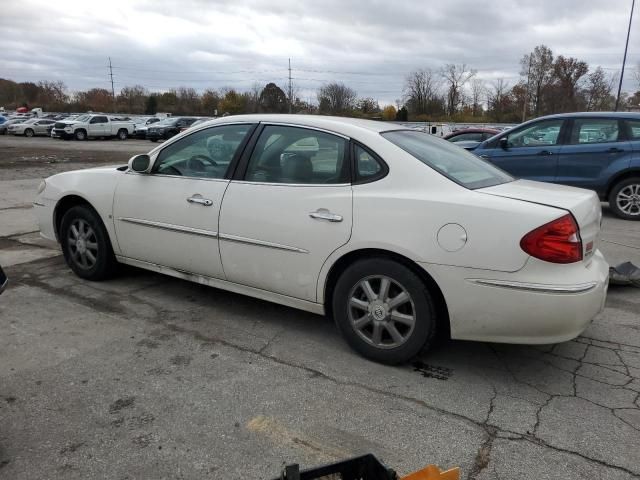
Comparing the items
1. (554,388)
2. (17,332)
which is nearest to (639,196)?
(554,388)

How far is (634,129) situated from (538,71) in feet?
211

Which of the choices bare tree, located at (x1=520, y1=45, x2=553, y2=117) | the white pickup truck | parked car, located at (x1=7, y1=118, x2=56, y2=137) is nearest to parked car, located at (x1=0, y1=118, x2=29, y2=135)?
parked car, located at (x1=7, y1=118, x2=56, y2=137)

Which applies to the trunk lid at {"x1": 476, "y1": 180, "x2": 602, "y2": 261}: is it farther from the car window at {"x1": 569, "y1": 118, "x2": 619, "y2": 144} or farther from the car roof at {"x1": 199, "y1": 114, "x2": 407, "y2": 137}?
the car window at {"x1": 569, "y1": 118, "x2": 619, "y2": 144}

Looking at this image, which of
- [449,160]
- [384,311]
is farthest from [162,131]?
[384,311]

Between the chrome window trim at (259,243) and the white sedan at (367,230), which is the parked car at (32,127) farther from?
the chrome window trim at (259,243)

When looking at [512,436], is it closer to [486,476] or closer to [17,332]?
[486,476]

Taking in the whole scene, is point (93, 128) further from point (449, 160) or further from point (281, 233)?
point (449, 160)

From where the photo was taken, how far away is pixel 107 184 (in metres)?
4.52

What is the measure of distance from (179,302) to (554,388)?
114 inches

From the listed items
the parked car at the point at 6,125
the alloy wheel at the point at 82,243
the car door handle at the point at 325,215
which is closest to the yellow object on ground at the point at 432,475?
the car door handle at the point at 325,215

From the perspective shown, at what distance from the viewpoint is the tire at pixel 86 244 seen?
4.62m

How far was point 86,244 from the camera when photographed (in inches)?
186

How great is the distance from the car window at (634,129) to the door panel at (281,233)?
6.75 metres

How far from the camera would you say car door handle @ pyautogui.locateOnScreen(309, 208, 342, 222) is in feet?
10.8
